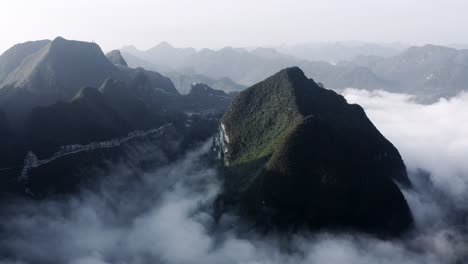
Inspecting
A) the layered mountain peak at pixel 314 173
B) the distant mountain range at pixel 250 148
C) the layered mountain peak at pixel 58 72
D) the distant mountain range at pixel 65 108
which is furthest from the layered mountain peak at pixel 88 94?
the layered mountain peak at pixel 314 173

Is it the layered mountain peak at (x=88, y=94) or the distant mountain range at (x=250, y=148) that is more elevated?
the layered mountain peak at (x=88, y=94)

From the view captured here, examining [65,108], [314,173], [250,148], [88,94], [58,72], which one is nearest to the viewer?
[314,173]

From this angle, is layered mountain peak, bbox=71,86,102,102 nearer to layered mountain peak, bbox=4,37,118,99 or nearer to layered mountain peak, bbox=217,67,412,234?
layered mountain peak, bbox=4,37,118,99

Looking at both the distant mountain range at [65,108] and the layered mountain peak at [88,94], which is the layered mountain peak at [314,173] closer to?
the distant mountain range at [65,108]

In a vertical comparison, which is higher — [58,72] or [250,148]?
[58,72]

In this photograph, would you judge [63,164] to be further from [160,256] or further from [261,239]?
[261,239]

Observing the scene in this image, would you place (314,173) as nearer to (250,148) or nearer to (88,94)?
(250,148)

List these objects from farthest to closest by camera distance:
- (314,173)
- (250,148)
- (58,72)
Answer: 1. (58,72)
2. (250,148)
3. (314,173)

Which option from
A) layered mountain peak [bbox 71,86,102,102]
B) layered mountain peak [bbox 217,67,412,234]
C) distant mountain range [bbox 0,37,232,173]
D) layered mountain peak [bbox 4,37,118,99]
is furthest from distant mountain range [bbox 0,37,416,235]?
layered mountain peak [bbox 4,37,118,99]

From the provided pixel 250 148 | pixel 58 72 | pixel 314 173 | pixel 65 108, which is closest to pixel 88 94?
pixel 65 108
